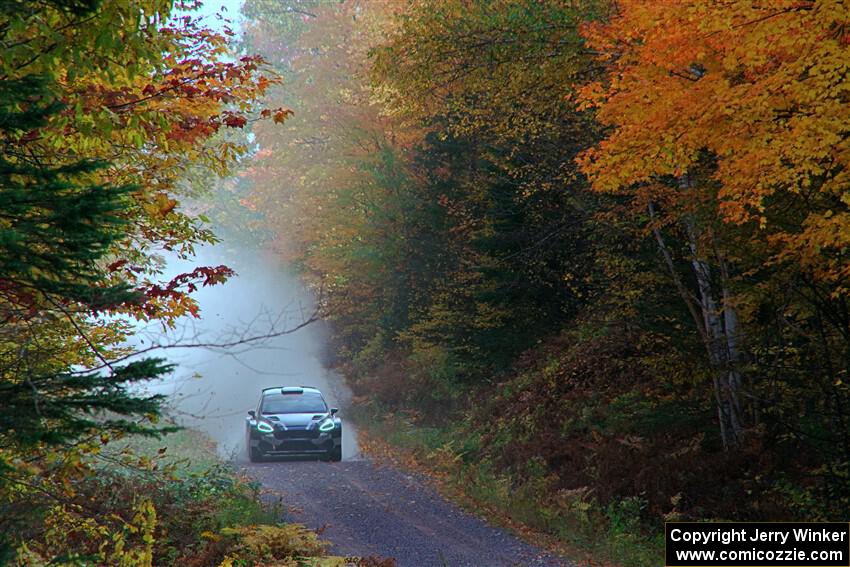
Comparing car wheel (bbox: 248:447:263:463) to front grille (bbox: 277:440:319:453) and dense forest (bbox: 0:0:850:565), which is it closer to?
front grille (bbox: 277:440:319:453)

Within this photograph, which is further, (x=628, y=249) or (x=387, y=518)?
(x=628, y=249)

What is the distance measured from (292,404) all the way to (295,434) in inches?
37.0

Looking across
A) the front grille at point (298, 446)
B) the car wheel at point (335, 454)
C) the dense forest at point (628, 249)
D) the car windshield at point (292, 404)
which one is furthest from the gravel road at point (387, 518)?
the car windshield at point (292, 404)

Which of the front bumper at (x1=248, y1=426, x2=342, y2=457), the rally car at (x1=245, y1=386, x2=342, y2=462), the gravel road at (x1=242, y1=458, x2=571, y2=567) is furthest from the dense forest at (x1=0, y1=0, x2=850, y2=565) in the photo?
the front bumper at (x1=248, y1=426, x2=342, y2=457)

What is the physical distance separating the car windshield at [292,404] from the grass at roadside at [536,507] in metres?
2.21

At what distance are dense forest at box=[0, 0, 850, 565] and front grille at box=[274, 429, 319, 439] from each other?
9.22 feet

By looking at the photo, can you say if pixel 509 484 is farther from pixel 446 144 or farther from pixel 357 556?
pixel 446 144

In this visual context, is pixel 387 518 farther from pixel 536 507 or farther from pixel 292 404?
pixel 292 404

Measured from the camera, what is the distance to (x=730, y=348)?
12766 mm

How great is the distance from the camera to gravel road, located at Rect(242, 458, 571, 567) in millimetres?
11812

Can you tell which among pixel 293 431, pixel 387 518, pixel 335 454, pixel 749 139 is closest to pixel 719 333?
pixel 749 139

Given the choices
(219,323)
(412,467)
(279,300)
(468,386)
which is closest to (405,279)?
(468,386)

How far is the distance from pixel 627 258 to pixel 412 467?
834 cm

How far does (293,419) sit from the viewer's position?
21.0m
